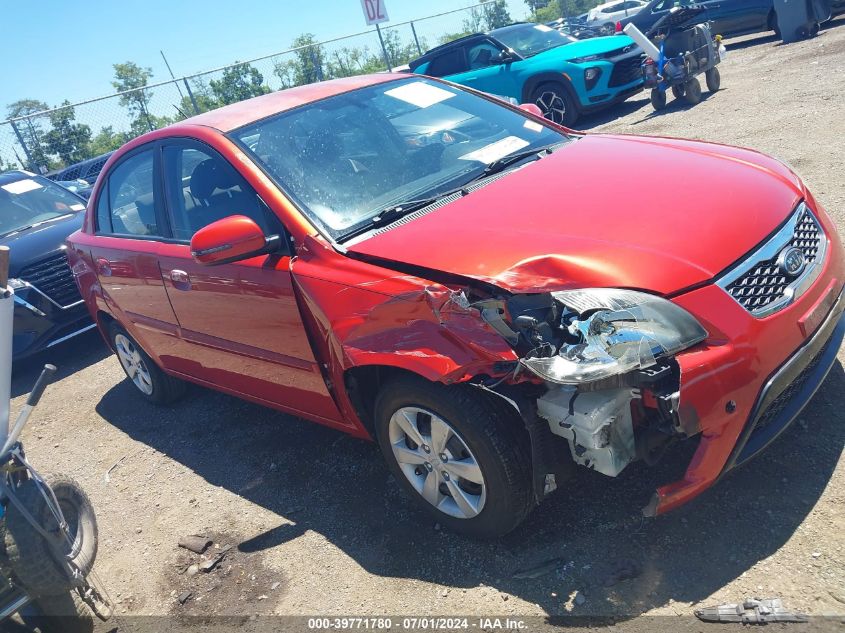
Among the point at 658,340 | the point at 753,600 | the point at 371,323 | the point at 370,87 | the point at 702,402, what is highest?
the point at 370,87

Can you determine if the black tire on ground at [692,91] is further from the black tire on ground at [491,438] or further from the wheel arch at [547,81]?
the black tire on ground at [491,438]

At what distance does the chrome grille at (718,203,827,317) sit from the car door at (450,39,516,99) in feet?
29.6

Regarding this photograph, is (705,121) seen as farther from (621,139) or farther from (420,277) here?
(420,277)

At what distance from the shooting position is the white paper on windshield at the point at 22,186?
323 inches

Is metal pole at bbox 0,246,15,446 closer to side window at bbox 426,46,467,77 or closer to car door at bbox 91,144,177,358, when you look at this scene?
car door at bbox 91,144,177,358

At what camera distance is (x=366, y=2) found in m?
16.3

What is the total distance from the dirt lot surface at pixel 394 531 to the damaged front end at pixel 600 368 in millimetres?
446

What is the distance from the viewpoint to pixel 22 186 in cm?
830

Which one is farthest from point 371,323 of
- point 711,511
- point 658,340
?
point 711,511

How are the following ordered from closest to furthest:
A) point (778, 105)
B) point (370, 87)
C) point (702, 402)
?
point (702, 402)
point (370, 87)
point (778, 105)

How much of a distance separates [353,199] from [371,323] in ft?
2.59

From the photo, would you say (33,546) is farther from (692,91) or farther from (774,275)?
(692,91)

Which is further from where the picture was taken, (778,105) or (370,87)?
(778,105)

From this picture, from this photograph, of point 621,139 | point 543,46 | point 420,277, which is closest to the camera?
point 420,277
